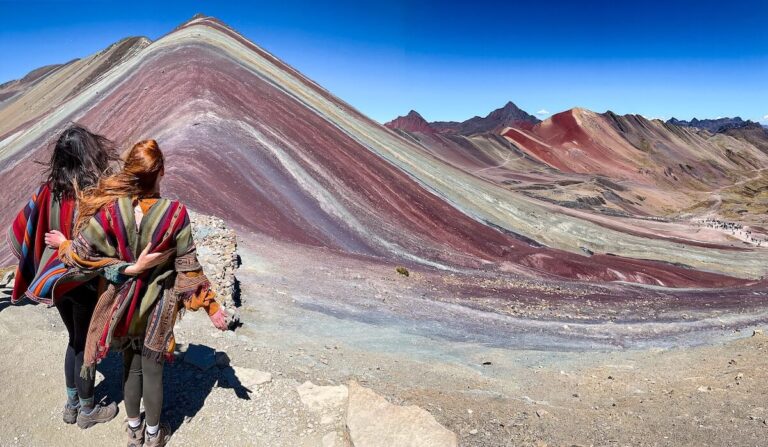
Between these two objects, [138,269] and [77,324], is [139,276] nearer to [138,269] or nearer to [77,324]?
[138,269]

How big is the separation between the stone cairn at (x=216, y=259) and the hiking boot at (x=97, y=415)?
2627mm

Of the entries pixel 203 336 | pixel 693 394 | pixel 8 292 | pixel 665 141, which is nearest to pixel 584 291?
pixel 693 394

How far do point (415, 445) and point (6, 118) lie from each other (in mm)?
63828

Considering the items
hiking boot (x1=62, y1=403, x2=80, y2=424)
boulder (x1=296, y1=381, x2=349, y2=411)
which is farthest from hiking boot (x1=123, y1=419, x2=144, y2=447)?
boulder (x1=296, y1=381, x2=349, y2=411)

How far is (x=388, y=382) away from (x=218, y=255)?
4.69m

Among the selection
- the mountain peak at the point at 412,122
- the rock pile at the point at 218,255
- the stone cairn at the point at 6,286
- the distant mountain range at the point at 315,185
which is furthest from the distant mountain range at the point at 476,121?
the stone cairn at the point at 6,286

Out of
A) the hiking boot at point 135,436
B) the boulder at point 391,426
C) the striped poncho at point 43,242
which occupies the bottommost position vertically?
the hiking boot at point 135,436

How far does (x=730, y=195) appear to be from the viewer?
68.0 meters

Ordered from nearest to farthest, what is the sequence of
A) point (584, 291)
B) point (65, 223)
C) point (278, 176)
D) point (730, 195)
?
1. point (65, 223)
2. point (584, 291)
3. point (278, 176)
4. point (730, 195)

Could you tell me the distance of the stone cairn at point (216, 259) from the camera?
6.96m

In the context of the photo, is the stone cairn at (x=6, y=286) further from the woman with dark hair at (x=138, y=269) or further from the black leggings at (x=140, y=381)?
the black leggings at (x=140, y=381)

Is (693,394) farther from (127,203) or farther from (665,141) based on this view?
(665,141)

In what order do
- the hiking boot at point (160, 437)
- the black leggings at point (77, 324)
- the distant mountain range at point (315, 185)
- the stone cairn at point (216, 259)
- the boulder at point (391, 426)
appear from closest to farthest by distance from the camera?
1. the black leggings at point (77, 324)
2. the hiking boot at point (160, 437)
3. the boulder at point (391, 426)
4. the stone cairn at point (216, 259)
5. the distant mountain range at point (315, 185)

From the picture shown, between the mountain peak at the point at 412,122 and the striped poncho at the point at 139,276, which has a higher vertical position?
the mountain peak at the point at 412,122
